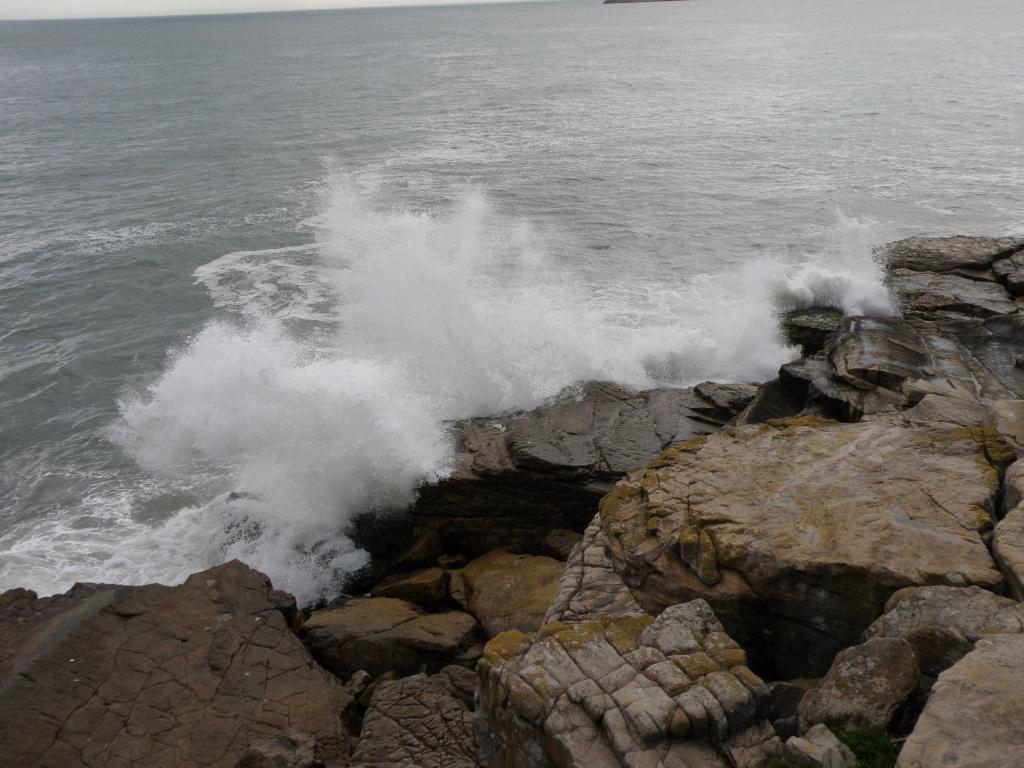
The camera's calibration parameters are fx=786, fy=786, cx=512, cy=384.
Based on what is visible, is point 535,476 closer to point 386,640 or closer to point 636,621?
point 386,640

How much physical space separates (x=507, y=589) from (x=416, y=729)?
10.2ft

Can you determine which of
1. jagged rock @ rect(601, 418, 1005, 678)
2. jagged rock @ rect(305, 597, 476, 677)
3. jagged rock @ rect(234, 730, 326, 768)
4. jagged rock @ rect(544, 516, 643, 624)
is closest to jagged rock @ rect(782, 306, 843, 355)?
jagged rock @ rect(601, 418, 1005, 678)

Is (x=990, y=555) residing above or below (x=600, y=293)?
above

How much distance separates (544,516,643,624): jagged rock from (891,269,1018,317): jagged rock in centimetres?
1068

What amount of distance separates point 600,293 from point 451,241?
20.9ft

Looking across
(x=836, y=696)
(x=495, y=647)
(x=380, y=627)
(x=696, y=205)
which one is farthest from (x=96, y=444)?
(x=696, y=205)

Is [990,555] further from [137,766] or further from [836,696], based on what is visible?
[137,766]

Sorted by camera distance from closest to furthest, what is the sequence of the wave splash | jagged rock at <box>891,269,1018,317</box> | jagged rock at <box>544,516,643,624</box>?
jagged rock at <box>544,516,643,624</box> → the wave splash → jagged rock at <box>891,269,1018,317</box>

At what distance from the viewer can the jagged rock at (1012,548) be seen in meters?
7.04

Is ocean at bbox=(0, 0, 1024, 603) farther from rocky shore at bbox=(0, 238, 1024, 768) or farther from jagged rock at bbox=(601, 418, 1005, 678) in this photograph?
jagged rock at bbox=(601, 418, 1005, 678)

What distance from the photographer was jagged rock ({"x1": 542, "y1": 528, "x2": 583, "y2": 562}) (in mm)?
12555

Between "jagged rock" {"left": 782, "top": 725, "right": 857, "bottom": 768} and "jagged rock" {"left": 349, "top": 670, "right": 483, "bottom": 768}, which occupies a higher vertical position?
"jagged rock" {"left": 782, "top": 725, "right": 857, "bottom": 768}

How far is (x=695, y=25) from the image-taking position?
15462cm

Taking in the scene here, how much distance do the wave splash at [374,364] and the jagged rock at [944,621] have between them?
8.18 m
